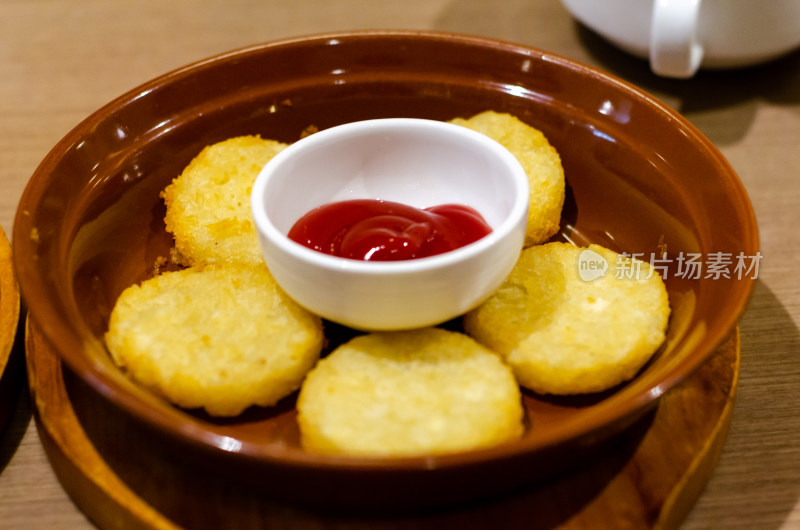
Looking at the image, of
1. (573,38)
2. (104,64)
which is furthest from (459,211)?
(104,64)

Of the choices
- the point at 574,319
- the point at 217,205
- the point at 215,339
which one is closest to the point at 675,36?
the point at 574,319

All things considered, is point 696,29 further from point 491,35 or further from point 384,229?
point 384,229

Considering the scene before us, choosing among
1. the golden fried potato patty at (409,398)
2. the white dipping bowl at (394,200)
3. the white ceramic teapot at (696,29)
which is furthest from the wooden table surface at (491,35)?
the white dipping bowl at (394,200)

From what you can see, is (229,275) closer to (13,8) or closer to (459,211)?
(459,211)

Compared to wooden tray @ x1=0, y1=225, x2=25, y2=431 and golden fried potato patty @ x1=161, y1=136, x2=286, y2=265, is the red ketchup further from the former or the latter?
wooden tray @ x1=0, y1=225, x2=25, y2=431

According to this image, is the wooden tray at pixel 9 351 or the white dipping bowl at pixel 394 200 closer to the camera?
the white dipping bowl at pixel 394 200

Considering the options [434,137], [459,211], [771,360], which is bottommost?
[771,360]

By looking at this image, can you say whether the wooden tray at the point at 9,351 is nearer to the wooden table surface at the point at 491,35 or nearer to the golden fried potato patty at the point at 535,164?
the wooden table surface at the point at 491,35
